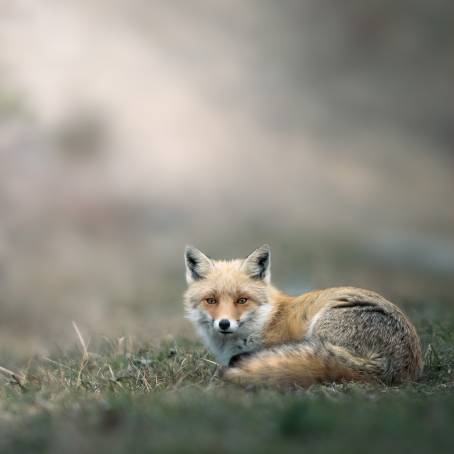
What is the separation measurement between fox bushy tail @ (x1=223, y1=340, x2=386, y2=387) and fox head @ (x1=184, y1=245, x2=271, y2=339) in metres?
0.76

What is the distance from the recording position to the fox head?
668cm

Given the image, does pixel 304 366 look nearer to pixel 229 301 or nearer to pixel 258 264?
pixel 229 301

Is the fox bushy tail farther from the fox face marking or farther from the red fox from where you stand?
the fox face marking

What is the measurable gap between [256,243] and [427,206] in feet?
27.5

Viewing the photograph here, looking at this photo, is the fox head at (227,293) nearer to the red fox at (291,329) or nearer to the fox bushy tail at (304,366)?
the red fox at (291,329)

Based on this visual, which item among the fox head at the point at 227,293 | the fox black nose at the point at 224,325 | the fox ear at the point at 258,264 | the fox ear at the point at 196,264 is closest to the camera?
the fox black nose at the point at 224,325

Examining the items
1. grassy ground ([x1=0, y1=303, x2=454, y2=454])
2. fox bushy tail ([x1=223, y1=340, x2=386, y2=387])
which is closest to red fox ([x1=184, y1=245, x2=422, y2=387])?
fox bushy tail ([x1=223, y1=340, x2=386, y2=387])

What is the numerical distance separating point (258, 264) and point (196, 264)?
0.63m

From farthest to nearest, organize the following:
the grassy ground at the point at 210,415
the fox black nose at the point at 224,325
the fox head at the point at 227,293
Answer: the fox head at the point at 227,293 < the fox black nose at the point at 224,325 < the grassy ground at the point at 210,415

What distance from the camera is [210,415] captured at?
443 centimetres

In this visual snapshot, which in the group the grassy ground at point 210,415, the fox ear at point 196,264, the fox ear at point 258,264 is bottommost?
the grassy ground at point 210,415

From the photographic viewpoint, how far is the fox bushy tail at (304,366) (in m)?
5.70

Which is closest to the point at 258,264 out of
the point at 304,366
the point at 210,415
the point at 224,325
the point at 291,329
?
the point at 291,329

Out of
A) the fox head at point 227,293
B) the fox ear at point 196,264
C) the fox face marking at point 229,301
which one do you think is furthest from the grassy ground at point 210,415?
the fox ear at point 196,264
